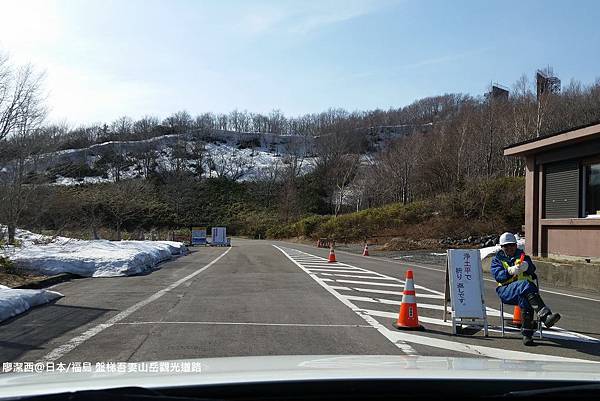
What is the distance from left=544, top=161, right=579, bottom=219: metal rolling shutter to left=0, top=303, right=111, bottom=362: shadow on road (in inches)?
679

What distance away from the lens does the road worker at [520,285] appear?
8289 mm

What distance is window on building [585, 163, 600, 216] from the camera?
65.8ft

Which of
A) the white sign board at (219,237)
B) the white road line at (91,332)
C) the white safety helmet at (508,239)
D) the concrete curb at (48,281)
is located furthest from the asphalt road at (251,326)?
the white sign board at (219,237)

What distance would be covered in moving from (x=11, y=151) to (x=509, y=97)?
58438 mm

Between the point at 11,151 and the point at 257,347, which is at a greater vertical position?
the point at 11,151

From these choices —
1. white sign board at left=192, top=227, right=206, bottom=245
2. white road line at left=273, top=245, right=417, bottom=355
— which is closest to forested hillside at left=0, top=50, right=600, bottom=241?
white sign board at left=192, top=227, right=206, bottom=245

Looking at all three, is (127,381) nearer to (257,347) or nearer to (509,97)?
(257,347)

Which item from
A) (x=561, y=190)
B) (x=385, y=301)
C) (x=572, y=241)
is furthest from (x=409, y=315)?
(x=561, y=190)

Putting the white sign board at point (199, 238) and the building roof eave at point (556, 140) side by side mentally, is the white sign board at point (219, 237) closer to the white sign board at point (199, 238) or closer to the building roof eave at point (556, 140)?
the white sign board at point (199, 238)

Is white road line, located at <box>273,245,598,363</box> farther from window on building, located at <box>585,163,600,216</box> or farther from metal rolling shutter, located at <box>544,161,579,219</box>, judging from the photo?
metal rolling shutter, located at <box>544,161,579,219</box>

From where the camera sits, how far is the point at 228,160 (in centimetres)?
13025

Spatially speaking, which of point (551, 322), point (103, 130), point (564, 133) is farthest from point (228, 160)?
point (551, 322)

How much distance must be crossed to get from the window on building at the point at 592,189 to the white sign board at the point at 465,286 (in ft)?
42.2

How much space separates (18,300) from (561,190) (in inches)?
751
